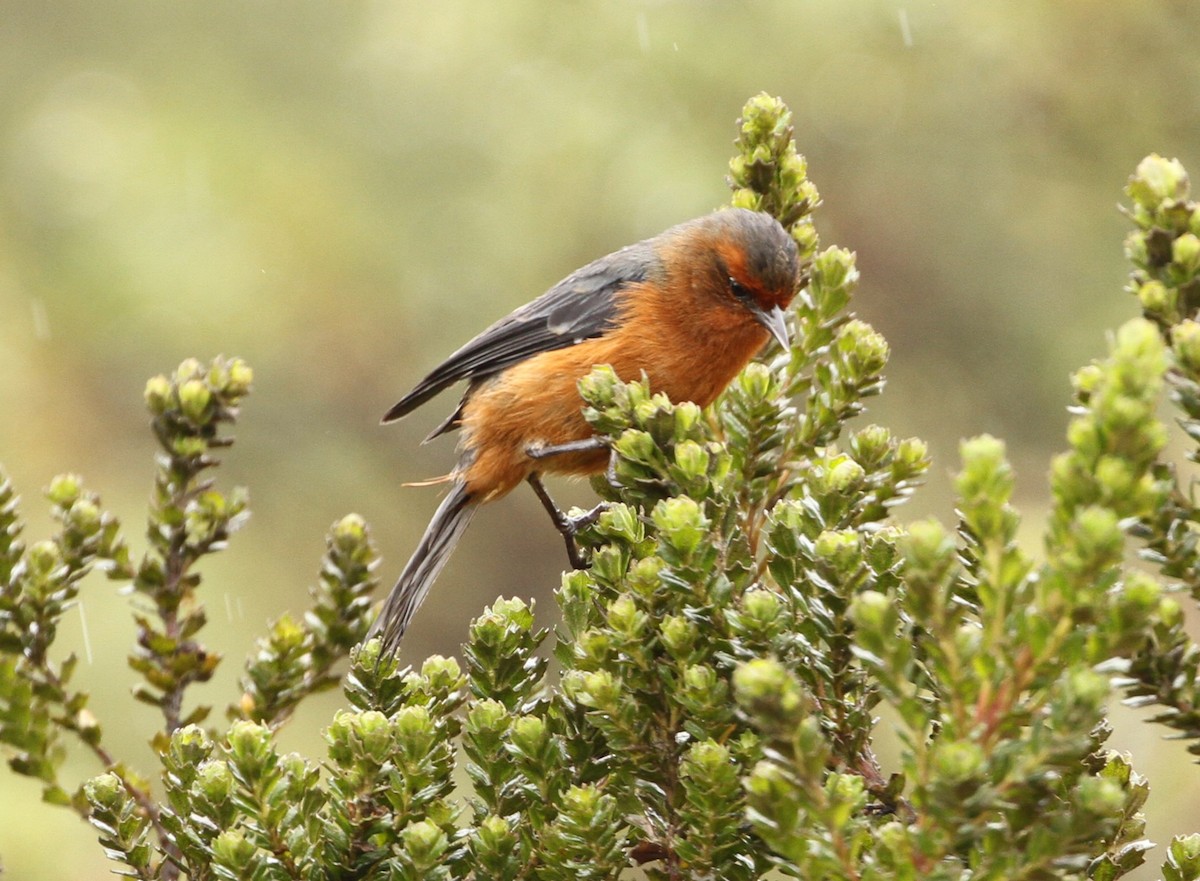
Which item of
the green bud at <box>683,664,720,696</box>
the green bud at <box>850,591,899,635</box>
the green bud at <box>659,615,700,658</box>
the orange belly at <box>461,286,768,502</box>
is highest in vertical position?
the orange belly at <box>461,286,768,502</box>

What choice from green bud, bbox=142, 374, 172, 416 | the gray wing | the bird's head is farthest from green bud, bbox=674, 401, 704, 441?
the gray wing

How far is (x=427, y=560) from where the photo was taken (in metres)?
4.31

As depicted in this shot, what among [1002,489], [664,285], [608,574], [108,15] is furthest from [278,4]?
[1002,489]

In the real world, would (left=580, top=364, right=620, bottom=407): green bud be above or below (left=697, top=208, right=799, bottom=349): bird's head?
below

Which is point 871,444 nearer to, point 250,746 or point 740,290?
point 250,746

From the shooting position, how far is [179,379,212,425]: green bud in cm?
284

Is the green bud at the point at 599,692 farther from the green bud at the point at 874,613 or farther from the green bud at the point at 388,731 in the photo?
the green bud at the point at 874,613

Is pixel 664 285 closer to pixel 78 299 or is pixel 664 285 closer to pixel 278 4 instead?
pixel 78 299

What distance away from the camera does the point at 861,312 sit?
7.10 m

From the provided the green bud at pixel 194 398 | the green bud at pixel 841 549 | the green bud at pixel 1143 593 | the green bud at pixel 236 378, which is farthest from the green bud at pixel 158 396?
the green bud at pixel 1143 593

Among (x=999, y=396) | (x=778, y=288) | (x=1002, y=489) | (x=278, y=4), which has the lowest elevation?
(x=1002, y=489)

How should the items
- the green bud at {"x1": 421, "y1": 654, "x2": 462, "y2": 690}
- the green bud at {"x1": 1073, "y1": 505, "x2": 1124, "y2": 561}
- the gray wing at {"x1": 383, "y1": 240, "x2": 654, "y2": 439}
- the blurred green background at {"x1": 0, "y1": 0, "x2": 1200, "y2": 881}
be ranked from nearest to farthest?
the green bud at {"x1": 1073, "y1": 505, "x2": 1124, "y2": 561} < the green bud at {"x1": 421, "y1": 654, "x2": 462, "y2": 690} < the gray wing at {"x1": 383, "y1": 240, "x2": 654, "y2": 439} < the blurred green background at {"x1": 0, "y1": 0, "x2": 1200, "y2": 881}

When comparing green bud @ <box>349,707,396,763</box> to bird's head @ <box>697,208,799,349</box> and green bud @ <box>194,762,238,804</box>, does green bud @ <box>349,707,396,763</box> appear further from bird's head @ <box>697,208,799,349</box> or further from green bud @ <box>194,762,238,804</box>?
bird's head @ <box>697,208,799,349</box>

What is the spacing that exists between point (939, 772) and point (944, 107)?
240 inches
